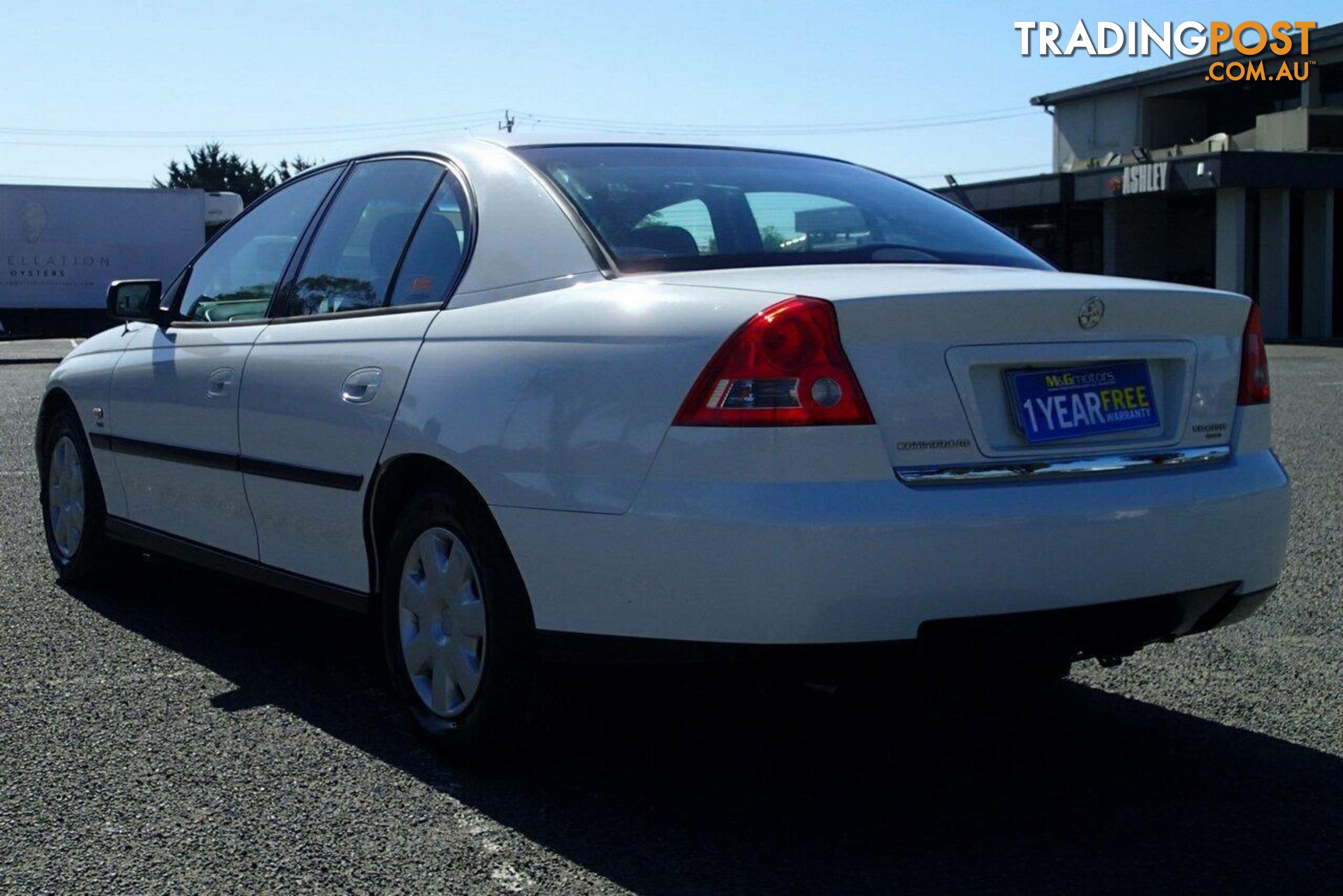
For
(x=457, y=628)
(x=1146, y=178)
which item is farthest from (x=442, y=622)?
(x=1146, y=178)

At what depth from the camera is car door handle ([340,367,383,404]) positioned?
405 cm

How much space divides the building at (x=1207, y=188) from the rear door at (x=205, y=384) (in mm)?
26368

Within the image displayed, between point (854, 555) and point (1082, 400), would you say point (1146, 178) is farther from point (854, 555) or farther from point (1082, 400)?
point (854, 555)

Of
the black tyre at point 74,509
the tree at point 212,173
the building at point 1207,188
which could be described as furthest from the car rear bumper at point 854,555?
the tree at point 212,173

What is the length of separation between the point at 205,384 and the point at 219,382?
0.12 meters

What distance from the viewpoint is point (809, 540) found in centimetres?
307

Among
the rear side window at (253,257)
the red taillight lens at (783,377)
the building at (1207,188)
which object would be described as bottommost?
the building at (1207,188)

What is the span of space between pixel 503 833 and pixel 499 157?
5.88 ft

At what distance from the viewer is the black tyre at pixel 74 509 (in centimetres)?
597

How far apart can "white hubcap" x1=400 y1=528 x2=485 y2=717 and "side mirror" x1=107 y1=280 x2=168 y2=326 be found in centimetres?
207

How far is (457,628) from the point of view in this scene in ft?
12.5

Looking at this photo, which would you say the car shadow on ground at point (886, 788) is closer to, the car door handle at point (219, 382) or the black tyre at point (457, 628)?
the black tyre at point (457, 628)

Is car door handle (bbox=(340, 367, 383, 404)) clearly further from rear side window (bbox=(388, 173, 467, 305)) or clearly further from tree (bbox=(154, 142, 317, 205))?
tree (bbox=(154, 142, 317, 205))

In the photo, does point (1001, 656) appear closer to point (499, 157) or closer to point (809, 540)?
point (809, 540)
